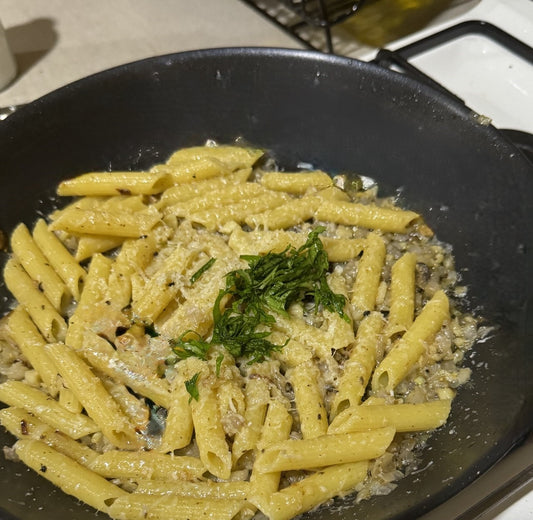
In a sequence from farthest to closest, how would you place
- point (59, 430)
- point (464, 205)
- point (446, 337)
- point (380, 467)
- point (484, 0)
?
point (484, 0) → point (464, 205) → point (446, 337) → point (59, 430) → point (380, 467)

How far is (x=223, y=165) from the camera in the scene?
212 cm

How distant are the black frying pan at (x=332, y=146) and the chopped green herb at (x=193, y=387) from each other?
0.38m

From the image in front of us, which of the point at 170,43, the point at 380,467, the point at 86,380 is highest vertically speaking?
the point at 170,43

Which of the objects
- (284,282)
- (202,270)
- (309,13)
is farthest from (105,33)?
(284,282)

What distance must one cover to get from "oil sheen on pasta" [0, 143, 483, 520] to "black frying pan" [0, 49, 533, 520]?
0.22 ft

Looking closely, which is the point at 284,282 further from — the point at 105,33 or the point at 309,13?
the point at 105,33

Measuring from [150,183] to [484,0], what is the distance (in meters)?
1.84

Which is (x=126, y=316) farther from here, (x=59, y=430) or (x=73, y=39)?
(x=73, y=39)

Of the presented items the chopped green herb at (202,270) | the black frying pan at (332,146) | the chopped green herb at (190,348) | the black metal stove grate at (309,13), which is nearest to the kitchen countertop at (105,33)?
the black metal stove grate at (309,13)

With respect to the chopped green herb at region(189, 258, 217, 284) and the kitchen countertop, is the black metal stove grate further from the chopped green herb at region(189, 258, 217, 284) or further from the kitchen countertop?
the chopped green herb at region(189, 258, 217, 284)

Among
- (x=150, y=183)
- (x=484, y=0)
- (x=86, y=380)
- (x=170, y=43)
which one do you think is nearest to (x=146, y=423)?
(x=86, y=380)

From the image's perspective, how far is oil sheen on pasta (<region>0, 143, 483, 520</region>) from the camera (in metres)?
1.44

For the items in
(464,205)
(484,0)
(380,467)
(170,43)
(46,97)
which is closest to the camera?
(380,467)

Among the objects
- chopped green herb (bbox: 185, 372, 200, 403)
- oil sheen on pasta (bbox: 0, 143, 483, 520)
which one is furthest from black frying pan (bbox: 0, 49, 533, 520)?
chopped green herb (bbox: 185, 372, 200, 403)
